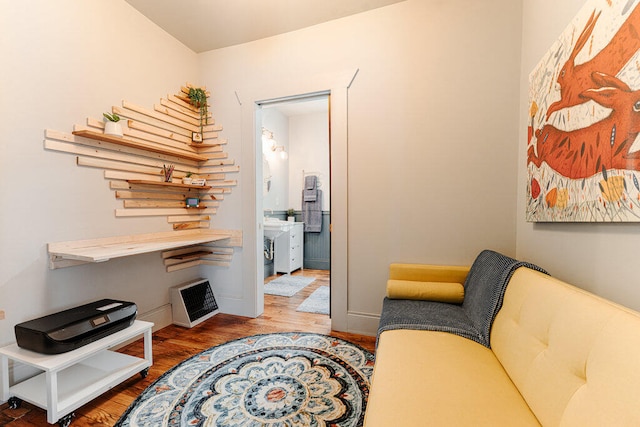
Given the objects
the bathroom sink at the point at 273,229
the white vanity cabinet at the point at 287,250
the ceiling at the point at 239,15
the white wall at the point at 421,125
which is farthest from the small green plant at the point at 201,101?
the white vanity cabinet at the point at 287,250

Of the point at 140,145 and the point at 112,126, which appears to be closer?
the point at 112,126

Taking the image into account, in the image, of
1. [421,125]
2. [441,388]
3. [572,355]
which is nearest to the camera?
[572,355]

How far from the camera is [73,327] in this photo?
152 cm

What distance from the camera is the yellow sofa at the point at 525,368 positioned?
678 millimetres

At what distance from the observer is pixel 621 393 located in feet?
2.05

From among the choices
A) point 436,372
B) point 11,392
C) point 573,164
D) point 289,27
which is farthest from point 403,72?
point 11,392

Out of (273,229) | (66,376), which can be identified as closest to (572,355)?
(66,376)

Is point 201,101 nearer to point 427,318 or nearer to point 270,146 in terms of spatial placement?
point 270,146

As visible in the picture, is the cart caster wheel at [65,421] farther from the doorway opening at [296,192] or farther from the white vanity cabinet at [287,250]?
the white vanity cabinet at [287,250]

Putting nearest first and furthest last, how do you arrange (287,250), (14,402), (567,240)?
(567,240) < (14,402) < (287,250)

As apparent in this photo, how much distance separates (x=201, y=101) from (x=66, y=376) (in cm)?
254

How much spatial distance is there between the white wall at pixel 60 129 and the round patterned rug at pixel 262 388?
0.95m

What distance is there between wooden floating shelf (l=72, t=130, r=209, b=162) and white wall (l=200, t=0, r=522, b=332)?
1.09 metres

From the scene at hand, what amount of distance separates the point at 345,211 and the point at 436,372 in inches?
59.7
